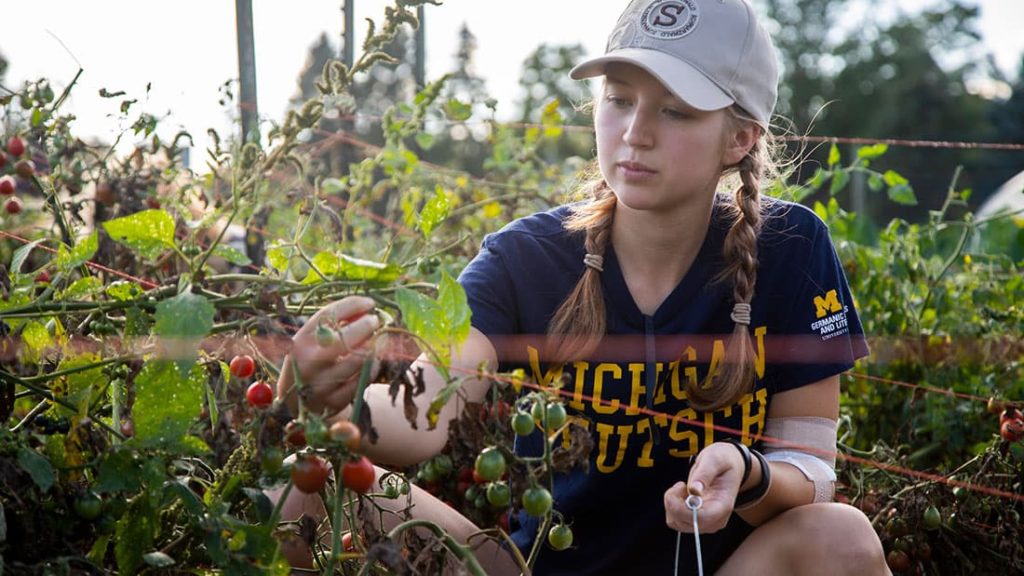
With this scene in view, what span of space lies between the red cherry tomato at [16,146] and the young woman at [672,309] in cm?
84

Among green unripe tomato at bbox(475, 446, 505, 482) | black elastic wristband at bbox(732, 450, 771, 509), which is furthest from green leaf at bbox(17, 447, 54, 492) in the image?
black elastic wristband at bbox(732, 450, 771, 509)

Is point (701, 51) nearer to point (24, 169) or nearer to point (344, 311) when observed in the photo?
point (344, 311)

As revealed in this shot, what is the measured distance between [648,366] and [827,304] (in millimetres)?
311

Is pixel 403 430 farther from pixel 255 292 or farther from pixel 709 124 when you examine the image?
pixel 709 124

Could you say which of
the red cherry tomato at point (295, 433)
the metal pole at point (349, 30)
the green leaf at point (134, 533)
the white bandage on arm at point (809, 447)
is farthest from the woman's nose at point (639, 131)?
the metal pole at point (349, 30)

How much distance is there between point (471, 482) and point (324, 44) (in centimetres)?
2024

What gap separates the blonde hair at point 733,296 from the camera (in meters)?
1.69

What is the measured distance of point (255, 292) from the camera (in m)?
1.28

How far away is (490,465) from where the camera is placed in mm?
1142

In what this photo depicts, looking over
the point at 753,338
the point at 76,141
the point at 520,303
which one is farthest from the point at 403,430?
the point at 76,141

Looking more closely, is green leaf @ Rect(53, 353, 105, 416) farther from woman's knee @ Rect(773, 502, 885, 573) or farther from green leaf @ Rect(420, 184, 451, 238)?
woman's knee @ Rect(773, 502, 885, 573)

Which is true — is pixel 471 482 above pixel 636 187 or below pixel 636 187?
below

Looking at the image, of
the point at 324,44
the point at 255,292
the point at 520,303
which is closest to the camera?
the point at 255,292

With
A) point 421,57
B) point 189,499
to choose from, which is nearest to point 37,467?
point 189,499
